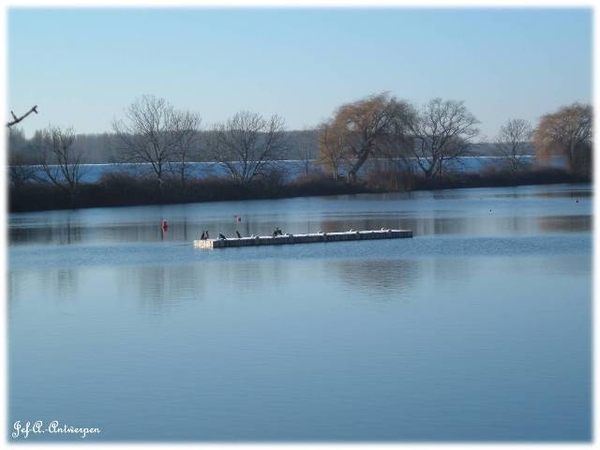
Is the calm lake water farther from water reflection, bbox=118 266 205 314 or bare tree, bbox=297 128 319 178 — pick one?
bare tree, bbox=297 128 319 178

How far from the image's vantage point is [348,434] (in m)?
8.48

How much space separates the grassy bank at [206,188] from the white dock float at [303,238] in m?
19.0

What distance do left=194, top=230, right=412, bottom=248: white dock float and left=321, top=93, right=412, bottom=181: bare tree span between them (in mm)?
26176

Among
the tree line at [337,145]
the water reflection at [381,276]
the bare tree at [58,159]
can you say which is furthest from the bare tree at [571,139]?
the water reflection at [381,276]

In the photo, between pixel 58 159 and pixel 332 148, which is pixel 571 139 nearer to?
pixel 332 148

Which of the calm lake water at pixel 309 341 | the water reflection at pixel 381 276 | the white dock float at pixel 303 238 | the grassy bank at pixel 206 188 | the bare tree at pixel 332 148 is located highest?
the bare tree at pixel 332 148

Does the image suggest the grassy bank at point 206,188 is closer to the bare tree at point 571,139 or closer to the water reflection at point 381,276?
the bare tree at point 571,139

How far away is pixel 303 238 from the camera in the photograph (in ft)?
81.5

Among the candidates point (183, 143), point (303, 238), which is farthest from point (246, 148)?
point (303, 238)

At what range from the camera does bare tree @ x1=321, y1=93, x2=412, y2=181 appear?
51969 millimetres

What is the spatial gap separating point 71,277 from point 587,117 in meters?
44.3

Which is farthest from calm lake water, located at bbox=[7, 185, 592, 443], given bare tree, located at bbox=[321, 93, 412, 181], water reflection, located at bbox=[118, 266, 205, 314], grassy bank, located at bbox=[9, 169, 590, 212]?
bare tree, located at bbox=[321, 93, 412, 181]

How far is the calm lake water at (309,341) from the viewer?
29.2ft

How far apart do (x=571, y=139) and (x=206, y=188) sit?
21.9 m
